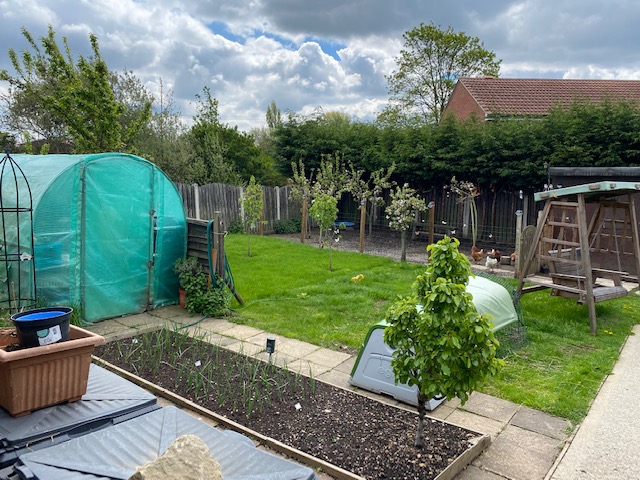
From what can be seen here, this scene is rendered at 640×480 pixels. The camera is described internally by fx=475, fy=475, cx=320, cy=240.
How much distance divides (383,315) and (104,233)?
4117 millimetres

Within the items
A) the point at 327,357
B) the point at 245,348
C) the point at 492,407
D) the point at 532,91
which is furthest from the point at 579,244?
the point at 532,91

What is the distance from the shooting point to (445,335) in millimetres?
3193

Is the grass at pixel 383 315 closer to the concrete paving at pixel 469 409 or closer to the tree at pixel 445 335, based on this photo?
the concrete paving at pixel 469 409

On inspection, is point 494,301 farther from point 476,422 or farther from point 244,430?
point 244,430

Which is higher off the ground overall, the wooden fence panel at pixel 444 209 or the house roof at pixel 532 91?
the house roof at pixel 532 91

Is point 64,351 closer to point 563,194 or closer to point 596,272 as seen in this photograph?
point 563,194

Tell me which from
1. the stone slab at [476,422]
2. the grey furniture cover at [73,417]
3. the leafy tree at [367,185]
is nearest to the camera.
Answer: the grey furniture cover at [73,417]

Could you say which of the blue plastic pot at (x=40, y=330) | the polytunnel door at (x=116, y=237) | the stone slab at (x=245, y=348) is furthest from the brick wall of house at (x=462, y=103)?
the blue plastic pot at (x=40, y=330)

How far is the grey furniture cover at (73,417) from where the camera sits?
3.00 meters

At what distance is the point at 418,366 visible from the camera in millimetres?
3252

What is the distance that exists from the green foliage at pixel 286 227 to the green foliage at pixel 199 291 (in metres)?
9.34

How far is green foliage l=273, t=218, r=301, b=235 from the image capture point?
54.3 ft

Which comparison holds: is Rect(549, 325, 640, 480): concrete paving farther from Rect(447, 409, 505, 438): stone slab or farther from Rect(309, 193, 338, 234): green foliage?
Rect(309, 193, 338, 234): green foliage

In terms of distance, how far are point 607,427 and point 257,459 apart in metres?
3.10
